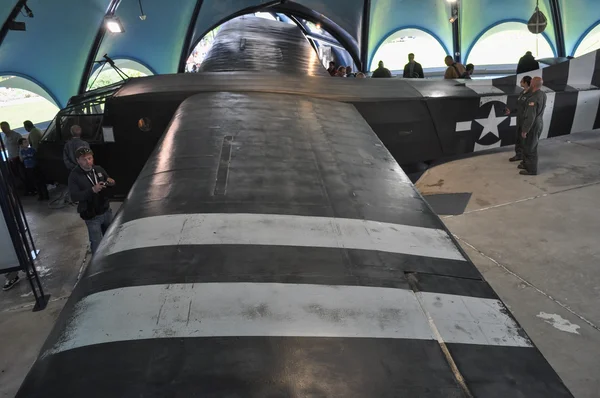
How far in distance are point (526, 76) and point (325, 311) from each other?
6.75m

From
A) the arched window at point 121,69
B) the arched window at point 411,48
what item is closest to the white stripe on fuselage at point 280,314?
the arched window at point 121,69

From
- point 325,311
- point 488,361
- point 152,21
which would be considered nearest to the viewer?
point 488,361

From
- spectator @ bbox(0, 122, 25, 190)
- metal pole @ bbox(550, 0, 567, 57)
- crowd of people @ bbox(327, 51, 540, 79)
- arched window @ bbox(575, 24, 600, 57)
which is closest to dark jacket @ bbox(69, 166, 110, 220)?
spectator @ bbox(0, 122, 25, 190)

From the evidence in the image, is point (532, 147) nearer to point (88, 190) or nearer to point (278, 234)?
point (278, 234)

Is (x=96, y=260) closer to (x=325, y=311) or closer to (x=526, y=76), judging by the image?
(x=325, y=311)

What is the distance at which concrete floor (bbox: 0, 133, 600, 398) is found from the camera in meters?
3.29

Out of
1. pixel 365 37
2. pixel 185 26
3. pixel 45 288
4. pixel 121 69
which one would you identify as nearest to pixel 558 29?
pixel 365 37

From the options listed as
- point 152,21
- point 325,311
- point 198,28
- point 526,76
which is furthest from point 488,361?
point 198,28

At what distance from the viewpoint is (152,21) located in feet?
67.5

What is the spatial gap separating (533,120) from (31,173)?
8415 millimetres

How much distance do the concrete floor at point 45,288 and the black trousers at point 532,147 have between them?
A: 661cm

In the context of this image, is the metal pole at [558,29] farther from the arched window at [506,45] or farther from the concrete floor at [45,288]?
the concrete floor at [45,288]

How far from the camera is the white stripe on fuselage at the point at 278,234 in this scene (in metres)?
2.09

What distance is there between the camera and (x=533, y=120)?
20.6ft
